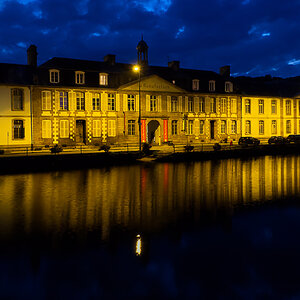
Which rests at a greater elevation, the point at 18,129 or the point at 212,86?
the point at 212,86

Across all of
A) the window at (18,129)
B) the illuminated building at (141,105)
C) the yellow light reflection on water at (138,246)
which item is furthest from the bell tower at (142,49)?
the yellow light reflection on water at (138,246)

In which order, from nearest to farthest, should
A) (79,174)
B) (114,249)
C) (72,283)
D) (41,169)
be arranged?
(72,283) < (114,249) < (79,174) < (41,169)

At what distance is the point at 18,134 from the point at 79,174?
1818cm

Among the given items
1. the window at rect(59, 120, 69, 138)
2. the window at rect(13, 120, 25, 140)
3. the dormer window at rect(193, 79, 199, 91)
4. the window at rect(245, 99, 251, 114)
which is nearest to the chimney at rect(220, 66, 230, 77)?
the window at rect(245, 99, 251, 114)

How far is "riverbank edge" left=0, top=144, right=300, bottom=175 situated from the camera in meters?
23.2

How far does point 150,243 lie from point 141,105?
1322 inches

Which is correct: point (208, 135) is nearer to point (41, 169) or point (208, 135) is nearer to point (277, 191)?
point (41, 169)

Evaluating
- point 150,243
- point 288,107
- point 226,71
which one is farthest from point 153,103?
point 150,243

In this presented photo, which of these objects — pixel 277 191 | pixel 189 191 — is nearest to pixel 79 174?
pixel 189 191

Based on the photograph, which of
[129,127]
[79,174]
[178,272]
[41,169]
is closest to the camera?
[178,272]

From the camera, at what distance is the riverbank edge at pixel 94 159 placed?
23.2 m

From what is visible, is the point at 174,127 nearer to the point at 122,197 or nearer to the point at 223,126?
the point at 223,126

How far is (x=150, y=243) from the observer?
7629 mm

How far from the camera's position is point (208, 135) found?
44.8 metres
